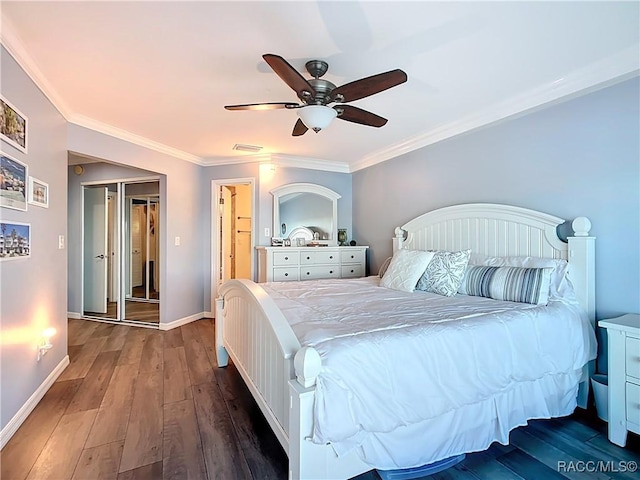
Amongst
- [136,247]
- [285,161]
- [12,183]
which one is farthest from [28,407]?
[136,247]

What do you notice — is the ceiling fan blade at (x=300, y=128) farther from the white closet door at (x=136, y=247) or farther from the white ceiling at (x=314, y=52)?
the white closet door at (x=136, y=247)

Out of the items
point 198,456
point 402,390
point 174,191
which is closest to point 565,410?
point 402,390

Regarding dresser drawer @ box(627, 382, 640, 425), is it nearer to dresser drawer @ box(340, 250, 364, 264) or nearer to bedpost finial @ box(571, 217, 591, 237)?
bedpost finial @ box(571, 217, 591, 237)

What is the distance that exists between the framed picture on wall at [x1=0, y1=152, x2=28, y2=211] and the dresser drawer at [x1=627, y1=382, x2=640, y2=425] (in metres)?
3.68

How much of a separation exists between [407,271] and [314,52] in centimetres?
186

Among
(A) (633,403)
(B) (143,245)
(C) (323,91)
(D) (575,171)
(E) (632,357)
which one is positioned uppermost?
(C) (323,91)

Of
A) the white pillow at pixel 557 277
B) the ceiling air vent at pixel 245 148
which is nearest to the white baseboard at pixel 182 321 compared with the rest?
the ceiling air vent at pixel 245 148

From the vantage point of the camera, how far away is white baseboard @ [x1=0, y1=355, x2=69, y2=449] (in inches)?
74.5

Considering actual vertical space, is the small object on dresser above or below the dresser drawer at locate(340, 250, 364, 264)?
above

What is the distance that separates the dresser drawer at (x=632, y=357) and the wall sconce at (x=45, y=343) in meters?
3.78

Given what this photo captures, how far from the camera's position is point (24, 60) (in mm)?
2055

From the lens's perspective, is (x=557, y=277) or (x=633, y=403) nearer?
(x=633, y=403)

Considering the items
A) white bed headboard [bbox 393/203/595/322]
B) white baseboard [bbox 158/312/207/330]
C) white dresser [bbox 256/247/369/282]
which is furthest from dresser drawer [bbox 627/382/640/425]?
white baseboard [bbox 158/312/207/330]

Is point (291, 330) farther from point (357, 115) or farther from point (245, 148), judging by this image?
point (245, 148)
